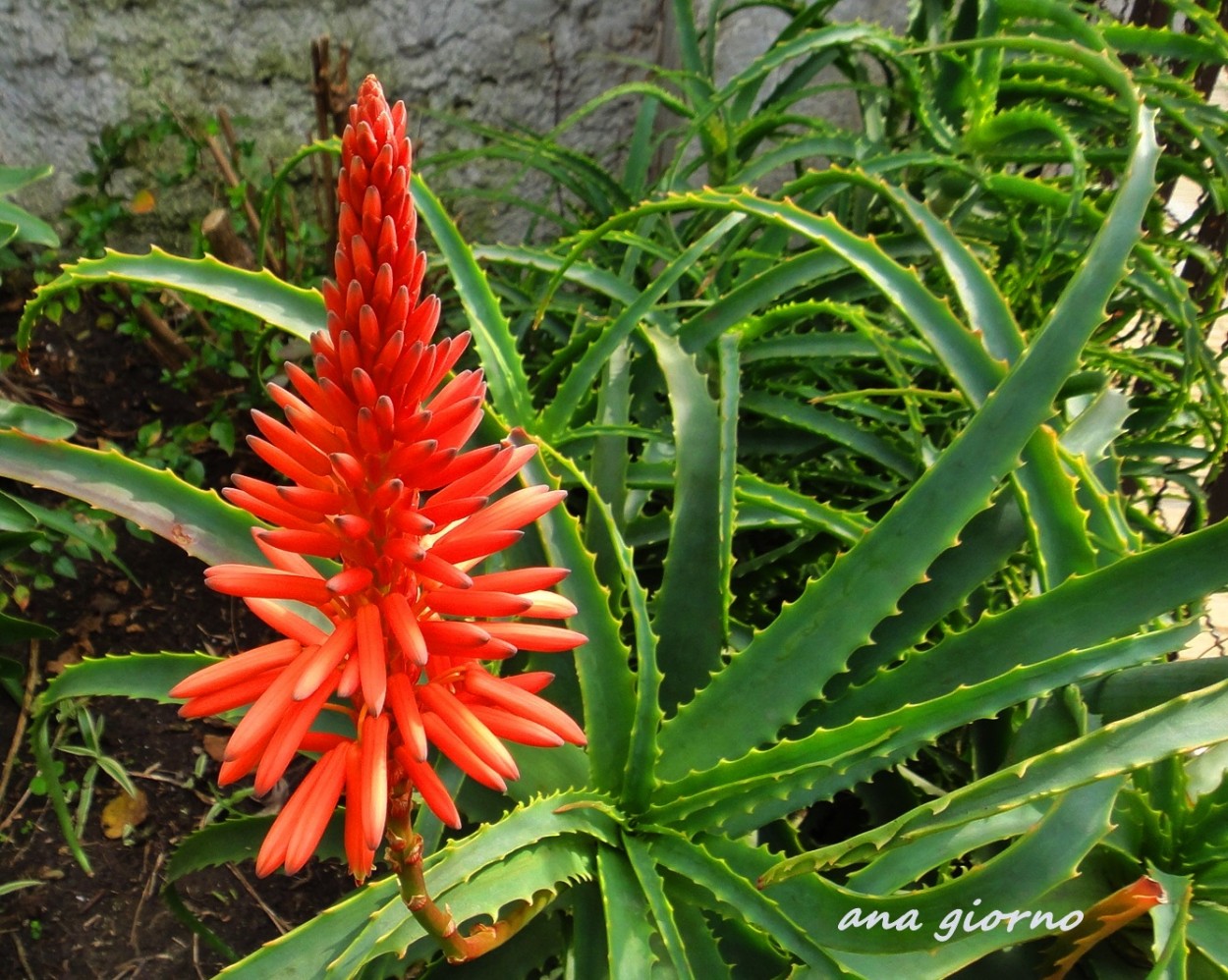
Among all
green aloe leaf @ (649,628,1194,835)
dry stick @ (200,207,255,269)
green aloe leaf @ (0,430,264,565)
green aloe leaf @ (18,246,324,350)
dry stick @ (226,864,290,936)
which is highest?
dry stick @ (200,207,255,269)

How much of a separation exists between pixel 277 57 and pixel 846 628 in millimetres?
1718

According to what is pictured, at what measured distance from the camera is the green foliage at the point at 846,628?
2.39 feet

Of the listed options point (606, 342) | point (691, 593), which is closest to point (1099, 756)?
point (691, 593)

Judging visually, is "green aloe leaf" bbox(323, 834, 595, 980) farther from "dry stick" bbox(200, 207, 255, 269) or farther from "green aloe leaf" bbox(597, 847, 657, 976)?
"dry stick" bbox(200, 207, 255, 269)

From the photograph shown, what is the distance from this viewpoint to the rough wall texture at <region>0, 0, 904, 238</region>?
1.73 meters

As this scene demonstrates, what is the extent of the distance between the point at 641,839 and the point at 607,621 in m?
0.20

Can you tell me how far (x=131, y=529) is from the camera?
1595mm

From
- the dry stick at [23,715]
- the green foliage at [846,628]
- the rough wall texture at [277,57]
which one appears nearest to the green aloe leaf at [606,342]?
the green foliage at [846,628]

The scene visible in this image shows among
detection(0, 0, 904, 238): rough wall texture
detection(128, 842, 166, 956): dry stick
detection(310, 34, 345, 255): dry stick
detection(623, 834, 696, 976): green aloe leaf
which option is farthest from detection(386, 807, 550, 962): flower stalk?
detection(0, 0, 904, 238): rough wall texture

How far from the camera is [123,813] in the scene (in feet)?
4.48

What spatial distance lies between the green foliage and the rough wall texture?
2.72ft

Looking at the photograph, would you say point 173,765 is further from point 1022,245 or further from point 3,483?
point 1022,245

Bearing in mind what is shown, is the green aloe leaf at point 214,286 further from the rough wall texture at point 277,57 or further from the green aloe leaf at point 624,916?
the rough wall texture at point 277,57

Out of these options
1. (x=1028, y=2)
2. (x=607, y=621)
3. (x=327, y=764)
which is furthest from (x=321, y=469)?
Answer: (x=1028, y=2)
